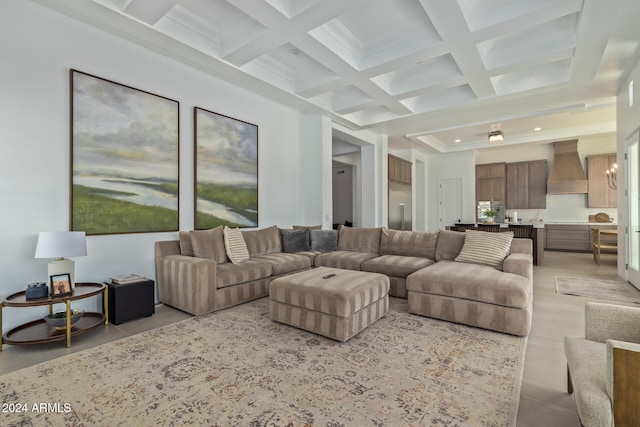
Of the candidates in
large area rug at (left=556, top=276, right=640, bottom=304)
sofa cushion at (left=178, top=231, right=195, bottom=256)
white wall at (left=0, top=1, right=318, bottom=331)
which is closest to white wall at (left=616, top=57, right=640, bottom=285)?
large area rug at (left=556, top=276, right=640, bottom=304)

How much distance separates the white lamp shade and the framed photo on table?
0.23 meters

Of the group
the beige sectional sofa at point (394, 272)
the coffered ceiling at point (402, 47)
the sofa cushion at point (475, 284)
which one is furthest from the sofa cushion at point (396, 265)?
the coffered ceiling at point (402, 47)

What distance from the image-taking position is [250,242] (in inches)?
171

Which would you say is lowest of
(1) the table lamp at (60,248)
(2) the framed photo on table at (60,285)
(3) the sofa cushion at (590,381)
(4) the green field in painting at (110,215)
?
(3) the sofa cushion at (590,381)

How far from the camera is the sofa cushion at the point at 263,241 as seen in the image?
171 inches

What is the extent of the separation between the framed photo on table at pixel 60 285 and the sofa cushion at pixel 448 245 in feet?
13.0

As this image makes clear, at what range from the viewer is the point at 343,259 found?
14.0 ft

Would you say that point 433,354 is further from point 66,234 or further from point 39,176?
point 39,176

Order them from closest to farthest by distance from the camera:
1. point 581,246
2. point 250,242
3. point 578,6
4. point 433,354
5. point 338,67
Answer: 1. point 433,354
2. point 578,6
3. point 338,67
4. point 250,242
5. point 581,246

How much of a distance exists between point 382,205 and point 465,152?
144 inches

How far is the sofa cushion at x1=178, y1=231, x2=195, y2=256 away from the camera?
3.67 meters

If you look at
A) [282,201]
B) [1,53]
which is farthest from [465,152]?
[1,53]

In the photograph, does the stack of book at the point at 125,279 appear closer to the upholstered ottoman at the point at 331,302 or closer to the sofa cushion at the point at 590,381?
the upholstered ottoman at the point at 331,302

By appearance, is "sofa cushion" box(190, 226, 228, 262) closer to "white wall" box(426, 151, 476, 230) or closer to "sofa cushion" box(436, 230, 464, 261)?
"sofa cushion" box(436, 230, 464, 261)
